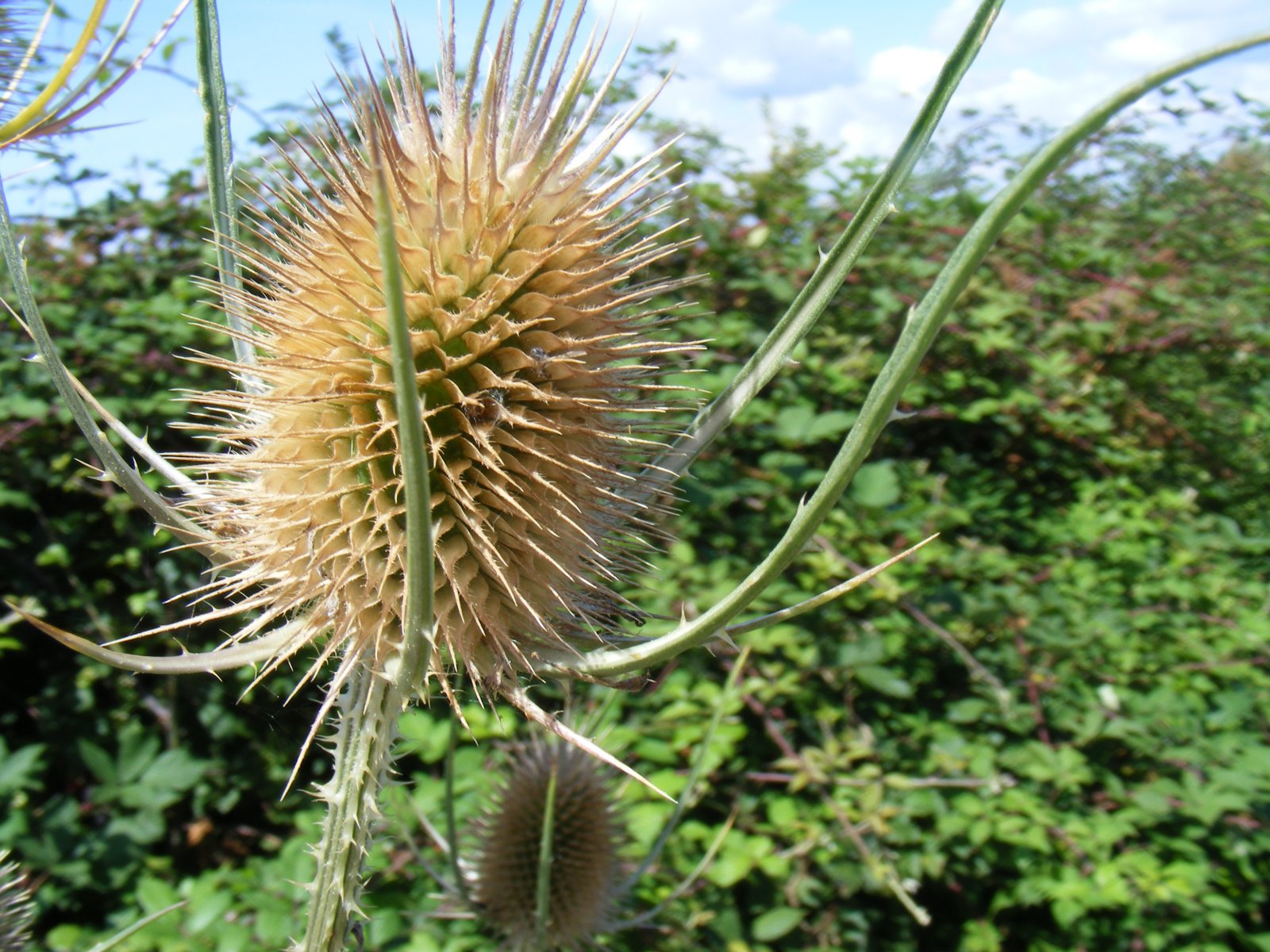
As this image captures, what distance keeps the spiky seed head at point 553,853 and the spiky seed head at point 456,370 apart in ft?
2.62

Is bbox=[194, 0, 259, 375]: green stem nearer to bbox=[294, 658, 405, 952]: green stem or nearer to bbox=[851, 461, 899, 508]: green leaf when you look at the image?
bbox=[294, 658, 405, 952]: green stem

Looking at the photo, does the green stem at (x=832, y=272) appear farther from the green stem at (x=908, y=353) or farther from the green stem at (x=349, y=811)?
the green stem at (x=349, y=811)

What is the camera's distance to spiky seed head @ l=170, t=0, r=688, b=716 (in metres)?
0.88

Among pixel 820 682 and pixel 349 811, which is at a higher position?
pixel 349 811

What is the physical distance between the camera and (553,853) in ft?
5.62

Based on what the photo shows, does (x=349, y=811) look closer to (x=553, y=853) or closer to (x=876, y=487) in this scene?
(x=553, y=853)

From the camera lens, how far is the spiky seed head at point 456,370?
0.88m

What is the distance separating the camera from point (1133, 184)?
394cm

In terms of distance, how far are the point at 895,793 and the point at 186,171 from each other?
2.73m

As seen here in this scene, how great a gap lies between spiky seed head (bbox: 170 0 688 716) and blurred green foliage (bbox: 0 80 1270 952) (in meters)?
0.86

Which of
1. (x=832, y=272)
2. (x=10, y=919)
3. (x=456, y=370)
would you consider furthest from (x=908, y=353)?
(x=10, y=919)

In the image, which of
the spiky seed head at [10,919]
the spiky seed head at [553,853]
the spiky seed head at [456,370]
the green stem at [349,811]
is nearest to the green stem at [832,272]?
the spiky seed head at [456,370]

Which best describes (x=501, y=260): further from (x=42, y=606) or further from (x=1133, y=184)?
(x=1133, y=184)

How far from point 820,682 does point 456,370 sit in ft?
5.79
